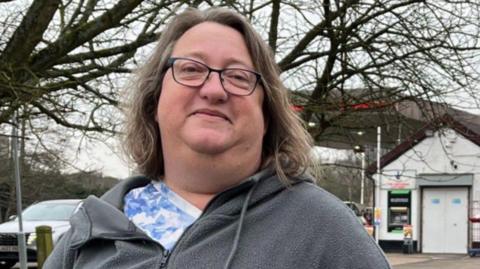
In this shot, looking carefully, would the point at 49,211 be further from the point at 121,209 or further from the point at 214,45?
the point at 214,45

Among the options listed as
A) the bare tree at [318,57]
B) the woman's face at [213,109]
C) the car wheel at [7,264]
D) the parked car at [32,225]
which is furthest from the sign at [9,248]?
the woman's face at [213,109]

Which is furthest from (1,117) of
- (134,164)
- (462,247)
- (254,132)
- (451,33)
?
(462,247)

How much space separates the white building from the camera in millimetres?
20828

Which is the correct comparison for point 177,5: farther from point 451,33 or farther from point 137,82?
point 137,82

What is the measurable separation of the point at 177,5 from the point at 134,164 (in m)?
4.68

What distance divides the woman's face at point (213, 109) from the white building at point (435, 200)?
62.2 ft

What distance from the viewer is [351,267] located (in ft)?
5.18

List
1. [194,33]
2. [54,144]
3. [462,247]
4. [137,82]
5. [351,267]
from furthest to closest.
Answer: [462,247]
[54,144]
[137,82]
[194,33]
[351,267]

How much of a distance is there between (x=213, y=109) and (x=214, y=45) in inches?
7.2

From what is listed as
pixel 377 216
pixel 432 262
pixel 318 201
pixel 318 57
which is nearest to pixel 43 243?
pixel 318 57

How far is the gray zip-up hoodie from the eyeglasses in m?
0.22

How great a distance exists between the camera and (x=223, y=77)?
178 centimetres

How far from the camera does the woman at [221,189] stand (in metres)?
1.64

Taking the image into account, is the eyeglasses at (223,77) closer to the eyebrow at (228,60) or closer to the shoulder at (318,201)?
the eyebrow at (228,60)
